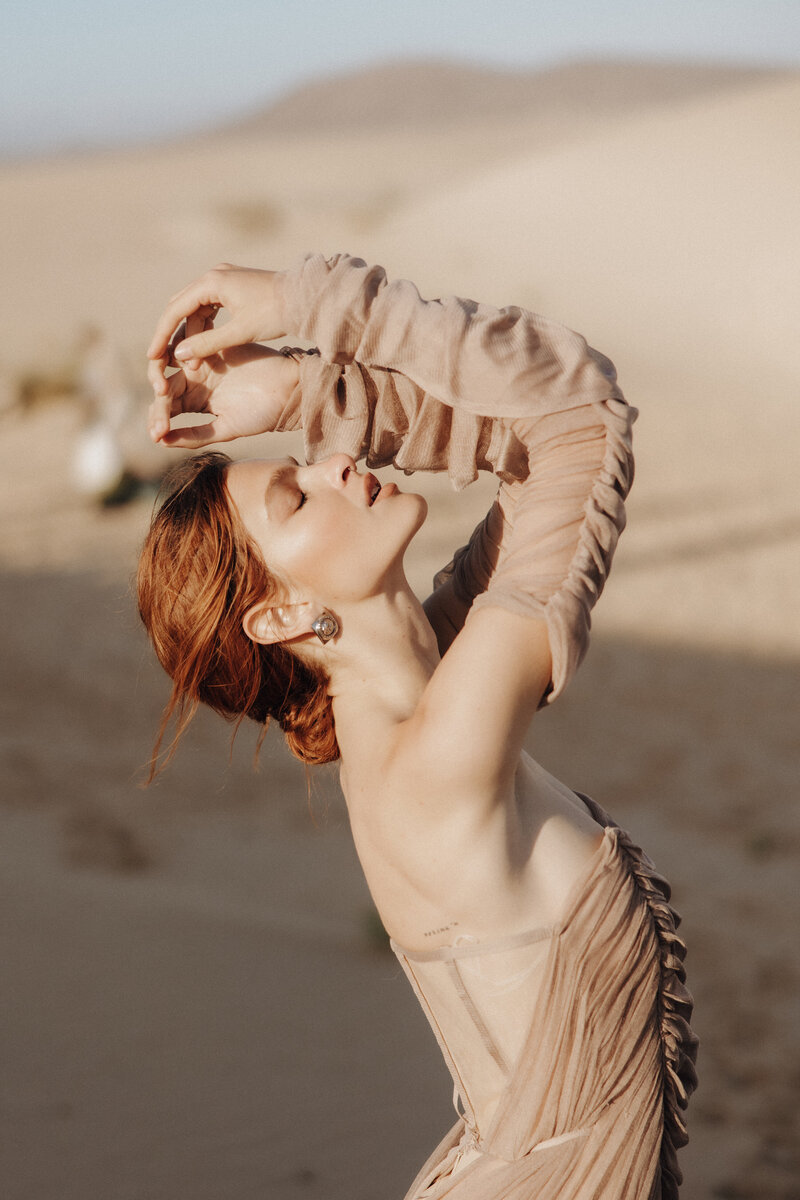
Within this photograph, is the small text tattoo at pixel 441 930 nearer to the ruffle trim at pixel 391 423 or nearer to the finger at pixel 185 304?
the ruffle trim at pixel 391 423

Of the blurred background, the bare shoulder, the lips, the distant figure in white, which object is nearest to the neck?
the lips

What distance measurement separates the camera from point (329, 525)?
6.56ft

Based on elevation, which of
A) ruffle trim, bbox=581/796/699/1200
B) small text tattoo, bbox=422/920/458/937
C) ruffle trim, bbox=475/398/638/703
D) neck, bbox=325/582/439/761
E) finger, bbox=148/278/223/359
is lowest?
ruffle trim, bbox=581/796/699/1200

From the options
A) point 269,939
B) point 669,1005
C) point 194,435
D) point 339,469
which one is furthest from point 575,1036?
point 269,939

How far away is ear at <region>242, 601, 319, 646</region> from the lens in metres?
2.07

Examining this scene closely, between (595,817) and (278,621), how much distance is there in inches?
26.9

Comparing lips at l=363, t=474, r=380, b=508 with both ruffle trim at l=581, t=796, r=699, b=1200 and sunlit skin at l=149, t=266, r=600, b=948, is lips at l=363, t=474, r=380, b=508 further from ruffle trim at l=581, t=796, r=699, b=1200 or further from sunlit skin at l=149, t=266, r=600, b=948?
ruffle trim at l=581, t=796, r=699, b=1200

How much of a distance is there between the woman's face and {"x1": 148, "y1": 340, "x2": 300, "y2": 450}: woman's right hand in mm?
92

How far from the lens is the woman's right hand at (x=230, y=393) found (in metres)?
2.07

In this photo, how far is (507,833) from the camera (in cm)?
185

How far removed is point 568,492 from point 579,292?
759 inches

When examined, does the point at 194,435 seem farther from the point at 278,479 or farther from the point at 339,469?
the point at 339,469

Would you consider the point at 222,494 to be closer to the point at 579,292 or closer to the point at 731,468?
the point at 731,468

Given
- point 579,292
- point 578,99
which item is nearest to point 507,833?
point 579,292
